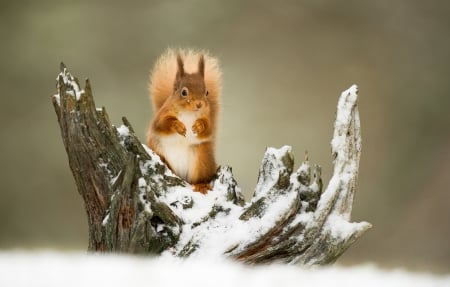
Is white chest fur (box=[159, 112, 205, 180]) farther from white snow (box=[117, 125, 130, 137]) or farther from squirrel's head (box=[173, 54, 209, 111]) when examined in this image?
white snow (box=[117, 125, 130, 137])

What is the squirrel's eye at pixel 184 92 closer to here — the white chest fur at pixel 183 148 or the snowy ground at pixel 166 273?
the white chest fur at pixel 183 148

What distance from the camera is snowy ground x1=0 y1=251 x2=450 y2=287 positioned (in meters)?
2.45

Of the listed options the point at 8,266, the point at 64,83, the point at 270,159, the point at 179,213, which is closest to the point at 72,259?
the point at 8,266

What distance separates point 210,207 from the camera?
3055 mm

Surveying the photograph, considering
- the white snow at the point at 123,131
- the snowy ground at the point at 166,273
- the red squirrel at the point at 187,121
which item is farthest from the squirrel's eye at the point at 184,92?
the snowy ground at the point at 166,273

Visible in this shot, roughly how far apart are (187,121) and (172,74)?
13.4 inches

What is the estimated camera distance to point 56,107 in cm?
295

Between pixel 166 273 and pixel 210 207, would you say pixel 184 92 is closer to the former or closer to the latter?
pixel 210 207

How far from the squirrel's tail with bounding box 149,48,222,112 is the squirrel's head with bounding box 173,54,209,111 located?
15 cm

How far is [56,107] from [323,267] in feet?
4.03

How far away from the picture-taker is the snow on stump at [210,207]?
2789 mm

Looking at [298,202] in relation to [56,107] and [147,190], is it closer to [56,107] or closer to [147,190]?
[147,190]

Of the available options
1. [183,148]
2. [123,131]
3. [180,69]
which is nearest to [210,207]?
[183,148]

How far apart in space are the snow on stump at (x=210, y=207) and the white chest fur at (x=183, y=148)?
0.17 metres
